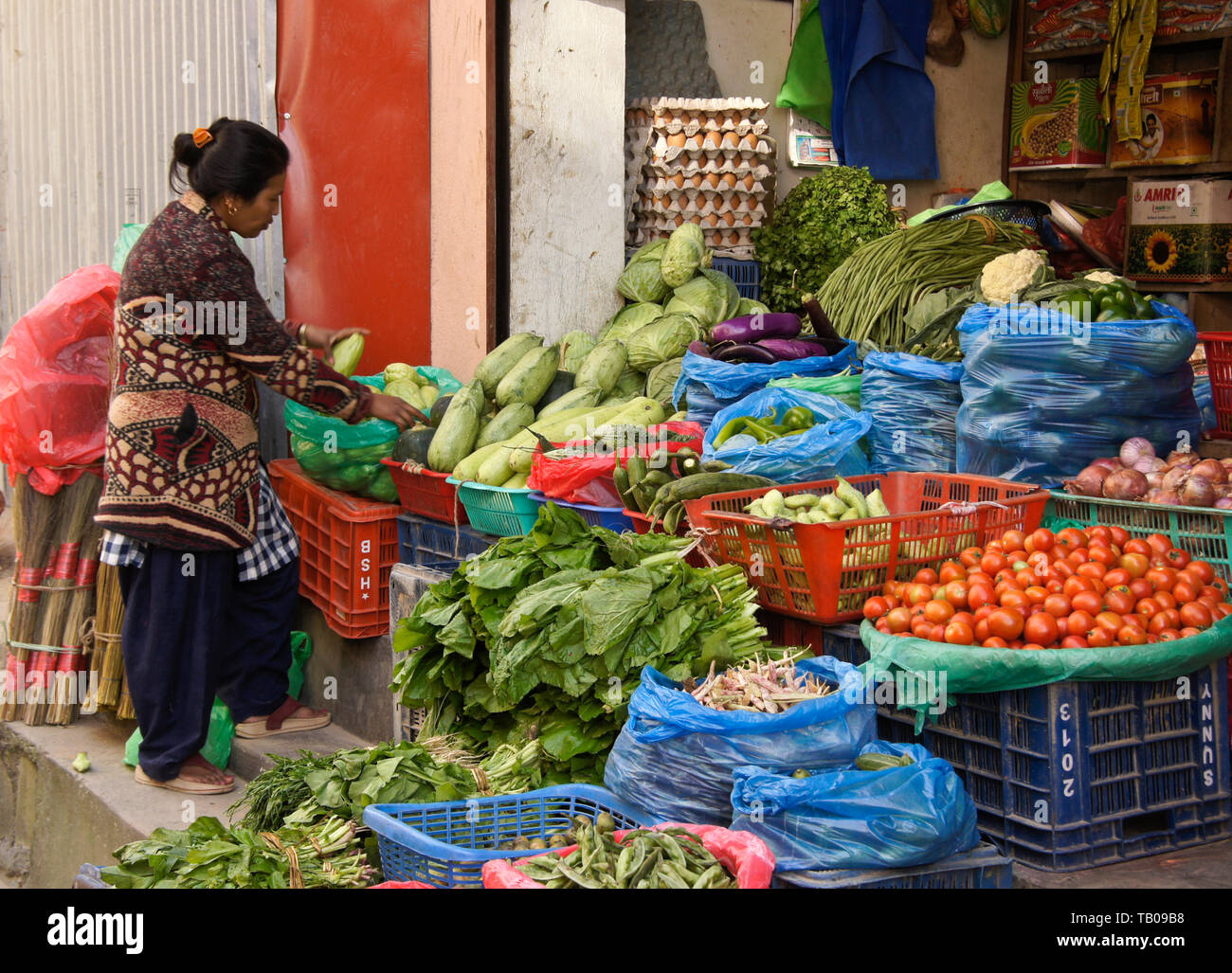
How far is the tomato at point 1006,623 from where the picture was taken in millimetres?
3139

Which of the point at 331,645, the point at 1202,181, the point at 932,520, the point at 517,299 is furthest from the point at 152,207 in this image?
the point at 1202,181

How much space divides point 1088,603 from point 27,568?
14.9 feet

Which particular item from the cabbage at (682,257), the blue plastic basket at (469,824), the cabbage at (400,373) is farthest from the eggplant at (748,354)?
the blue plastic basket at (469,824)

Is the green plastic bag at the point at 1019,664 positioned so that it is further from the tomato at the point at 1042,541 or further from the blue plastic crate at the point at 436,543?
the blue plastic crate at the point at 436,543

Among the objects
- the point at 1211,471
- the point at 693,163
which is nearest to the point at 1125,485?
the point at 1211,471

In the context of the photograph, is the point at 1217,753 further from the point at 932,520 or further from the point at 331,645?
the point at 331,645

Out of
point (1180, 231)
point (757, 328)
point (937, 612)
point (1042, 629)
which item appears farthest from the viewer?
point (1180, 231)

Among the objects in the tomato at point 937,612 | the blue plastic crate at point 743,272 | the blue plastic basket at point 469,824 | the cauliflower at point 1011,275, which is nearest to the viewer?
the blue plastic basket at point 469,824

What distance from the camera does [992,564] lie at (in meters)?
3.42

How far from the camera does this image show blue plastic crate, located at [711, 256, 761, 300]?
23.2 feet

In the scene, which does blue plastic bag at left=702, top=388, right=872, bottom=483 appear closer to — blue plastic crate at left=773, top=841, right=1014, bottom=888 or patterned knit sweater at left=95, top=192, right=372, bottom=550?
patterned knit sweater at left=95, top=192, right=372, bottom=550

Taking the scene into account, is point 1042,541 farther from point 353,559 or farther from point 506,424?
point 353,559

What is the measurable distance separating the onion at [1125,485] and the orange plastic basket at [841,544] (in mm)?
191

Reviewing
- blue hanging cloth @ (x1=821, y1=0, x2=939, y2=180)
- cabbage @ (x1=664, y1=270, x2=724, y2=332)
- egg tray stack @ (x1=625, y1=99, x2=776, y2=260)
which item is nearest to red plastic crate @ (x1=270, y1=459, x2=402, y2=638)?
cabbage @ (x1=664, y1=270, x2=724, y2=332)
